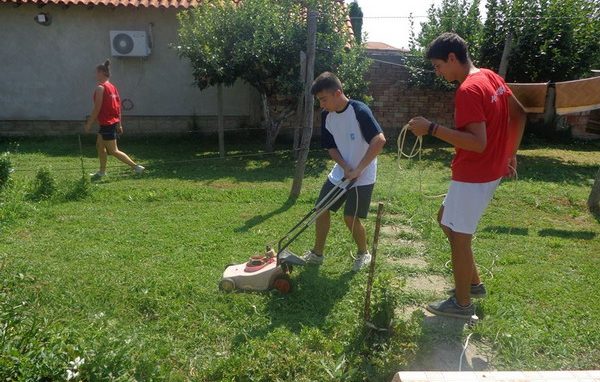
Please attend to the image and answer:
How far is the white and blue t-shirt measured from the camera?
4.10 metres

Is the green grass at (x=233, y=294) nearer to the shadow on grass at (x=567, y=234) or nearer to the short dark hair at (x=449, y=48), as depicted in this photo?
the shadow on grass at (x=567, y=234)

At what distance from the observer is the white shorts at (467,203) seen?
330 centimetres

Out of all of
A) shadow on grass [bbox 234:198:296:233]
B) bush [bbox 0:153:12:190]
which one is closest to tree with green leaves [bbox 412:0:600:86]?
shadow on grass [bbox 234:198:296:233]

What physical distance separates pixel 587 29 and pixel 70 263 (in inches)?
449

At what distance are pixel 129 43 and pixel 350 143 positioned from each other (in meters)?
9.15

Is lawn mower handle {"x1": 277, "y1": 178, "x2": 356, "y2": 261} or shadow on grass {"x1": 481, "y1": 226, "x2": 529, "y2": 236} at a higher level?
lawn mower handle {"x1": 277, "y1": 178, "x2": 356, "y2": 261}

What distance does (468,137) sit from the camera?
9.84 ft

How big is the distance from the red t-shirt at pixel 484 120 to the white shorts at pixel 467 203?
0.16 ft

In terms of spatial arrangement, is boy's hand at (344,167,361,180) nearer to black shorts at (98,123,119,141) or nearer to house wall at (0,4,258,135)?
black shorts at (98,123,119,141)

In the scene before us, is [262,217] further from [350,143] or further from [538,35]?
[538,35]

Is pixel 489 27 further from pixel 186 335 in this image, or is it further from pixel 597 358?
pixel 186 335

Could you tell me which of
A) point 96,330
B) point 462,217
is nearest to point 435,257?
point 462,217

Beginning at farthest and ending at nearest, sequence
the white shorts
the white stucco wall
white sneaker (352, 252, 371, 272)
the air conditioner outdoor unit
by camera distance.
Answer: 1. the white stucco wall
2. the air conditioner outdoor unit
3. white sneaker (352, 252, 371, 272)
4. the white shorts

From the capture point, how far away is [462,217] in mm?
3346
